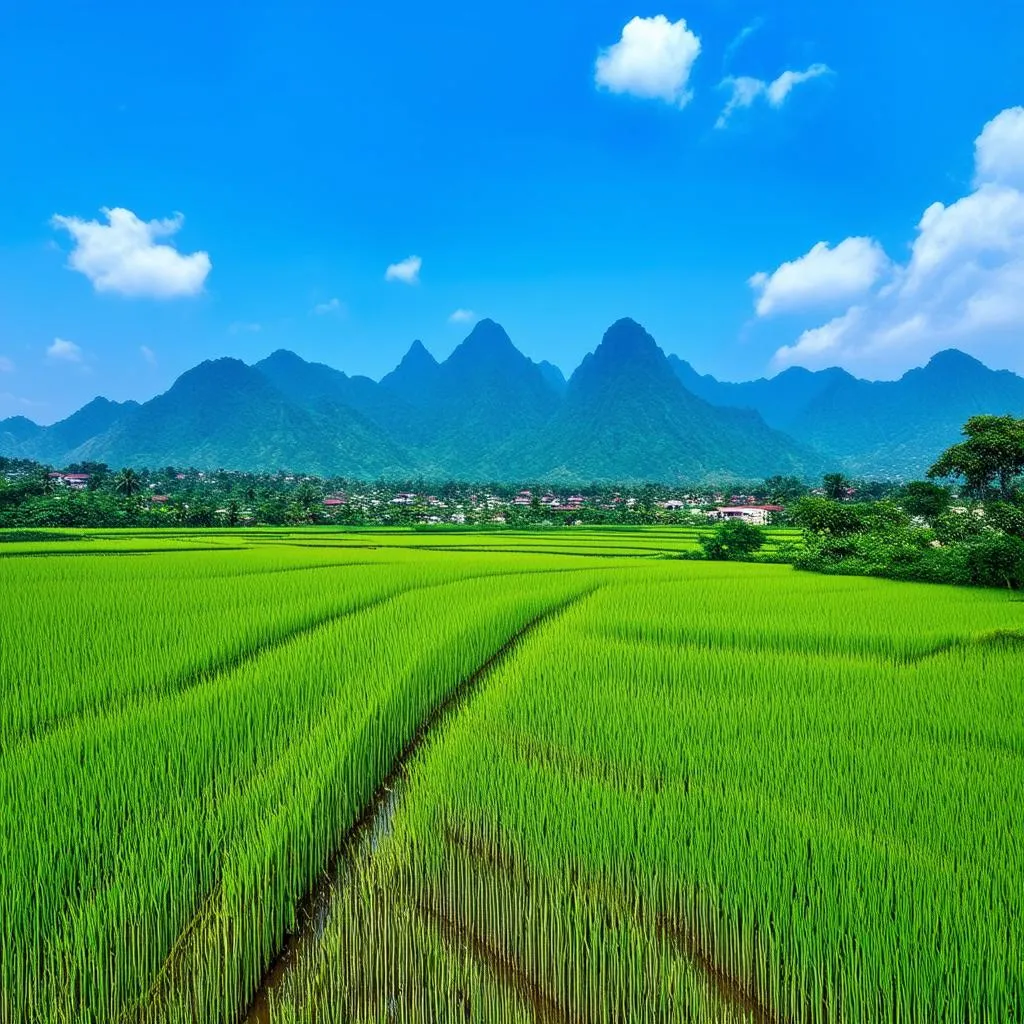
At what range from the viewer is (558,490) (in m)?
72.5

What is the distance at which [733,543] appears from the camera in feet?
61.0

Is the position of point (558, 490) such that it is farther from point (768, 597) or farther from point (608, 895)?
point (608, 895)

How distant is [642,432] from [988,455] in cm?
11273

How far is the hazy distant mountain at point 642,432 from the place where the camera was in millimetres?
118375

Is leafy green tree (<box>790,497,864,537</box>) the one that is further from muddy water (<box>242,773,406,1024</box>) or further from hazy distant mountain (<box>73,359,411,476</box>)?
hazy distant mountain (<box>73,359,411,476</box>)

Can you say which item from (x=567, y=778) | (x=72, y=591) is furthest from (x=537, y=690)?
(x=72, y=591)

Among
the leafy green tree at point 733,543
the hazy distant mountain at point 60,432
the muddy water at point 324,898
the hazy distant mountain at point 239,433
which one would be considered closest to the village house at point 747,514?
the leafy green tree at point 733,543

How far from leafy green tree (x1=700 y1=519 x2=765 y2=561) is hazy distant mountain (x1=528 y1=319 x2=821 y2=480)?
95908mm

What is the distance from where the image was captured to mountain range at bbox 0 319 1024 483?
12700cm

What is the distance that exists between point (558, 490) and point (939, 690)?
68132 mm

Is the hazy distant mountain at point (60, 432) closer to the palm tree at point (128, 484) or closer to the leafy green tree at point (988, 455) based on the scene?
the palm tree at point (128, 484)

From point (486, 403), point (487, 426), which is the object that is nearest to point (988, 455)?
point (487, 426)

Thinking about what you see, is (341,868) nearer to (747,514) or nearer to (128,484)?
(747,514)

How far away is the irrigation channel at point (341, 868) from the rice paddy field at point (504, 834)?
0.02m
